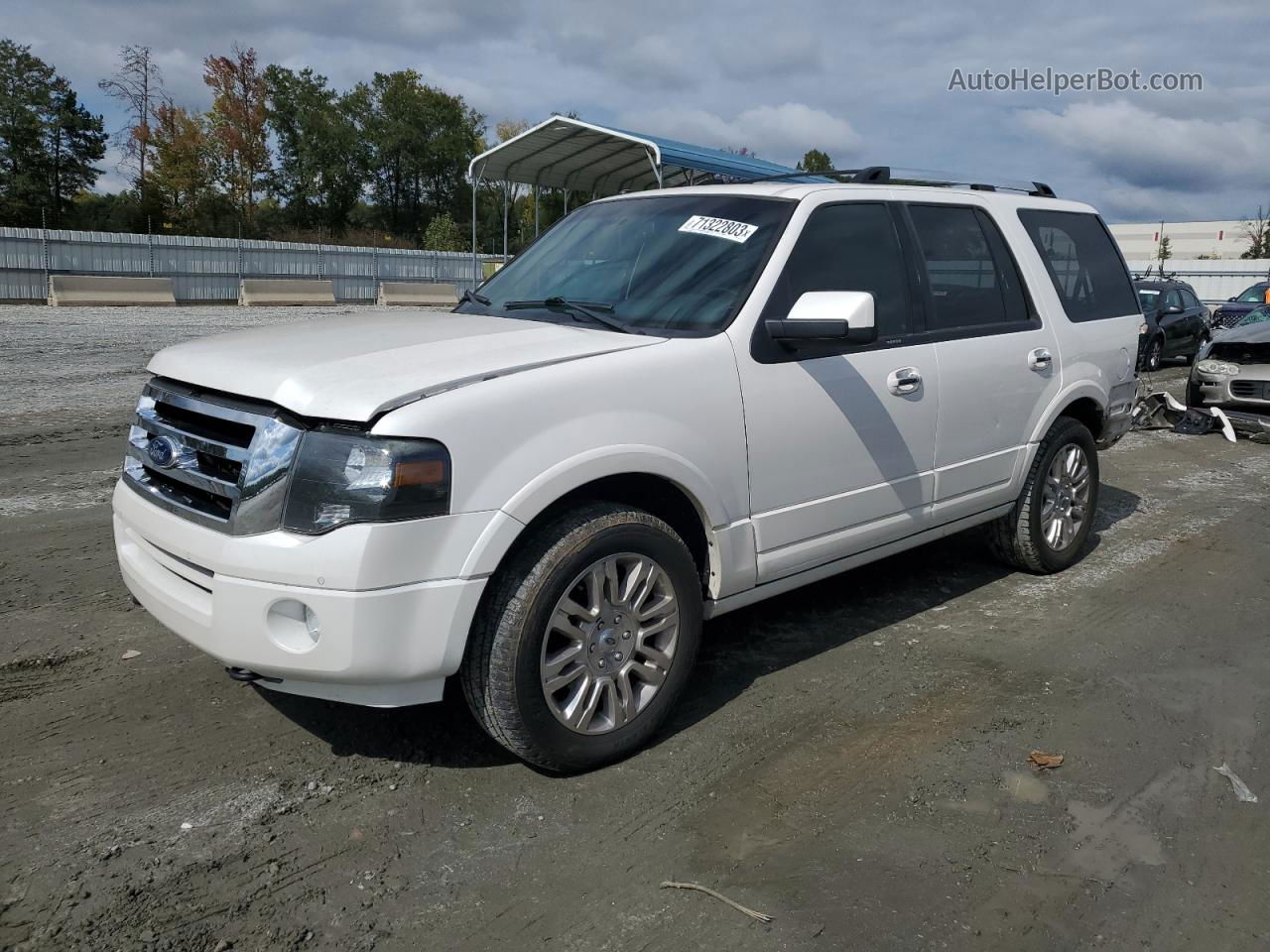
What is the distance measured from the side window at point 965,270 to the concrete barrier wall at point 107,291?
928 inches

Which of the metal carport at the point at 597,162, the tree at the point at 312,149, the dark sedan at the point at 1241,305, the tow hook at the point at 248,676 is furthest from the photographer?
the tree at the point at 312,149

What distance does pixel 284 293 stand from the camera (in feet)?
90.5

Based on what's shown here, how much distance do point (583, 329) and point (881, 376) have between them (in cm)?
125

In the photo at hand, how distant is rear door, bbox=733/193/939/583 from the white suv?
13 mm

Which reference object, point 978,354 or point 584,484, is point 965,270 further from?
point 584,484

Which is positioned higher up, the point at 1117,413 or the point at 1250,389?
the point at 1117,413

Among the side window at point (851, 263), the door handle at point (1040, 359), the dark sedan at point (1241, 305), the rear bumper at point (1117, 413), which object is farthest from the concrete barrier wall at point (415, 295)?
the side window at point (851, 263)

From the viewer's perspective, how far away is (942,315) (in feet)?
14.6

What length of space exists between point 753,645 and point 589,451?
168 cm

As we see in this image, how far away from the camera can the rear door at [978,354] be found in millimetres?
4438

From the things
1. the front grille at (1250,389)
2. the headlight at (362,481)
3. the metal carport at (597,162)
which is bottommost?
the front grille at (1250,389)

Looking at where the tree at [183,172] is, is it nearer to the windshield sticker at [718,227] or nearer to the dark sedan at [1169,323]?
the dark sedan at [1169,323]

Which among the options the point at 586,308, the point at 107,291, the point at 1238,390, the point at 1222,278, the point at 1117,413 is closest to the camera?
the point at 586,308

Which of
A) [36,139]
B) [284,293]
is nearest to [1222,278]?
[284,293]
